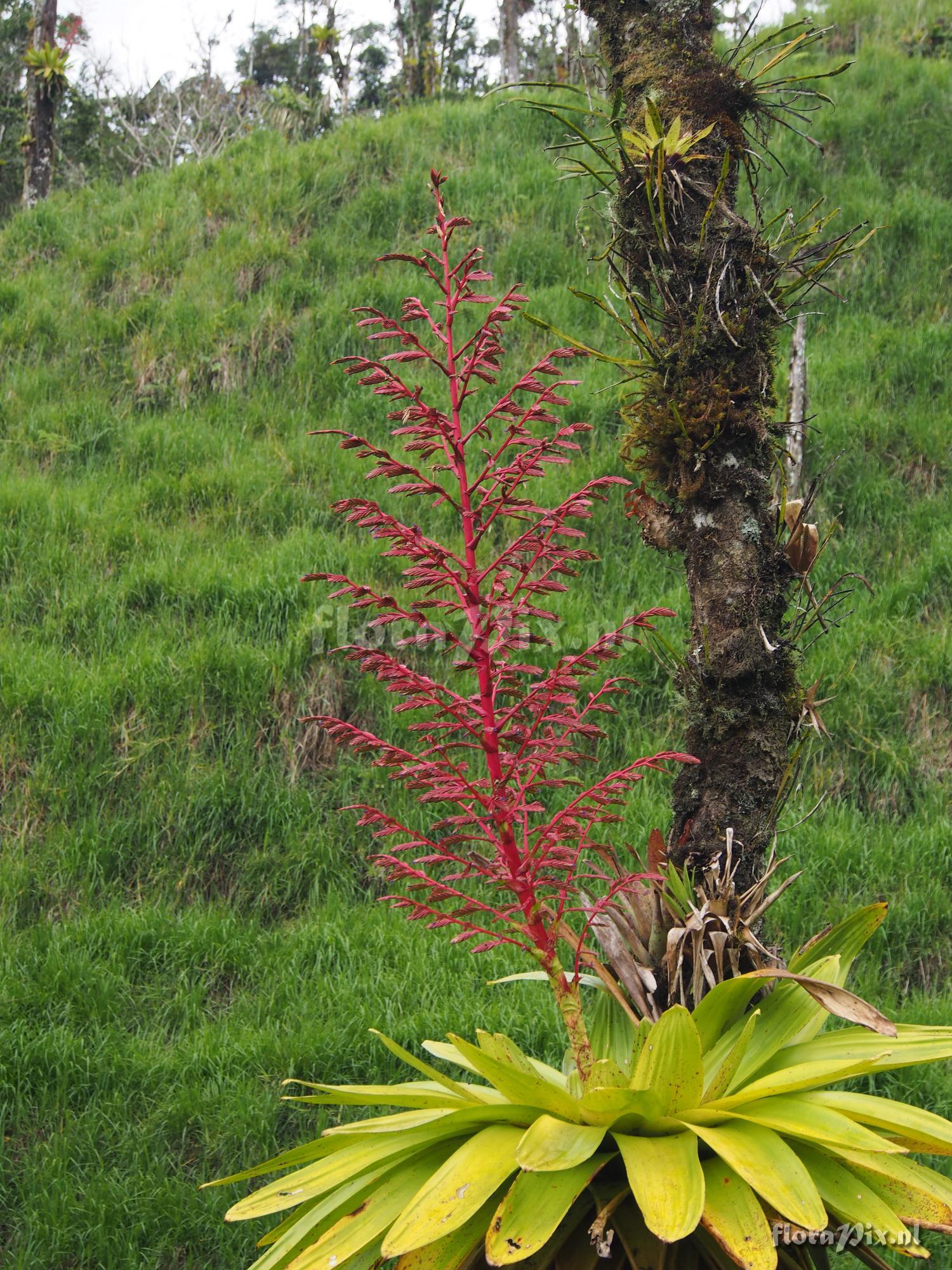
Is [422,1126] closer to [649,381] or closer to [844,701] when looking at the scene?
[649,381]

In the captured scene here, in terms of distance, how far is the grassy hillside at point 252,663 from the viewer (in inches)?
130

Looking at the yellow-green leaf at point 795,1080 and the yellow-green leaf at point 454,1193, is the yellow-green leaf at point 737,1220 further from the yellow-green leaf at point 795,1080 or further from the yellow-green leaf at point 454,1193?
the yellow-green leaf at point 454,1193

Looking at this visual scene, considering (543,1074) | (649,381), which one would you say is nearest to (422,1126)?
(543,1074)

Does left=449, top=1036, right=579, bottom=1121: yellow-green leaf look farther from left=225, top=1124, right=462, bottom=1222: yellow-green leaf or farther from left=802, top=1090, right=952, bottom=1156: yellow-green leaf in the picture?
left=802, top=1090, right=952, bottom=1156: yellow-green leaf

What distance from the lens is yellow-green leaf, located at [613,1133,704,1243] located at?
1375 mm

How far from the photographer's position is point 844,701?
4578mm

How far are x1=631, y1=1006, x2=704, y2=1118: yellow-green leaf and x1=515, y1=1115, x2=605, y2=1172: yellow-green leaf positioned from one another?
0.10m

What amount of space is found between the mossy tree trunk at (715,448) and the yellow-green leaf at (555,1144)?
0.67 meters

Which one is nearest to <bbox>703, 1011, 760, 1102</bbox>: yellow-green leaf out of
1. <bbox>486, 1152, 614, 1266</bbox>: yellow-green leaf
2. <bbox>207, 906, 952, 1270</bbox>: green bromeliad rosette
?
<bbox>207, 906, 952, 1270</bbox>: green bromeliad rosette

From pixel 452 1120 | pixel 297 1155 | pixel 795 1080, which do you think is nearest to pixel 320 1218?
pixel 297 1155

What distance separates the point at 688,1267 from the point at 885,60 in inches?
414

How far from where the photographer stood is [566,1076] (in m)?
1.96

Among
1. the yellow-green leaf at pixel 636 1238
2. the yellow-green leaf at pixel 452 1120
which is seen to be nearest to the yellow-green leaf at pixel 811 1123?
the yellow-green leaf at pixel 636 1238

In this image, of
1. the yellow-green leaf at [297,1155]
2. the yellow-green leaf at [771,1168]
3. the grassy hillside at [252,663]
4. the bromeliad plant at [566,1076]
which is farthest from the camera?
the grassy hillside at [252,663]
